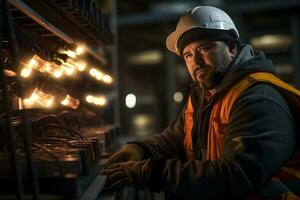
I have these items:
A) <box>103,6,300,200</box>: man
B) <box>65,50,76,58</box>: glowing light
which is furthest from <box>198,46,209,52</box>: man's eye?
<box>65,50,76,58</box>: glowing light

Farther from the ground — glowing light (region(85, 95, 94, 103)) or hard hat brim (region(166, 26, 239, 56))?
hard hat brim (region(166, 26, 239, 56))

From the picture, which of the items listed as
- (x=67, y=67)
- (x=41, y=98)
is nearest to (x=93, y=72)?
(x=67, y=67)

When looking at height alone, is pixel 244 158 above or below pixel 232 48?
below

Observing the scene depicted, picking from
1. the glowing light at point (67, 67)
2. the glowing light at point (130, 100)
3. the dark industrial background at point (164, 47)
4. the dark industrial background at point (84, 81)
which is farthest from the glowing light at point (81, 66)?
the dark industrial background at point (164, 47)

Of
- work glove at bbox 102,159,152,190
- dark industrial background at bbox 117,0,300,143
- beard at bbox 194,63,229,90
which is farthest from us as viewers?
dark industrial background at bbox 117,0,300,143

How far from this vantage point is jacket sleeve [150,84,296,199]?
5.59 ft

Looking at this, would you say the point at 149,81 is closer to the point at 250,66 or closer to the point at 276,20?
the point at 276,20

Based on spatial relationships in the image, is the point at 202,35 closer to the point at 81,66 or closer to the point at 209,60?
the point at 209,60

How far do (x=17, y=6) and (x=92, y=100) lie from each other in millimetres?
1537

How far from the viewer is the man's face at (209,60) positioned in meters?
2.11

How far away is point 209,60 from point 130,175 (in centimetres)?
73

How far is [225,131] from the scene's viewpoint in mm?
1961

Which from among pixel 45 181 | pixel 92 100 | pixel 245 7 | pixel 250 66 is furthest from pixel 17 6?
pixel 245 7

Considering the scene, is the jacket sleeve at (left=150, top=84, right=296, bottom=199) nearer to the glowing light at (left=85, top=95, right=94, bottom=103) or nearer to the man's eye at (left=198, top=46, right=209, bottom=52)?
the man's eye at (left=198, top=46, right=209, bottom=52)
